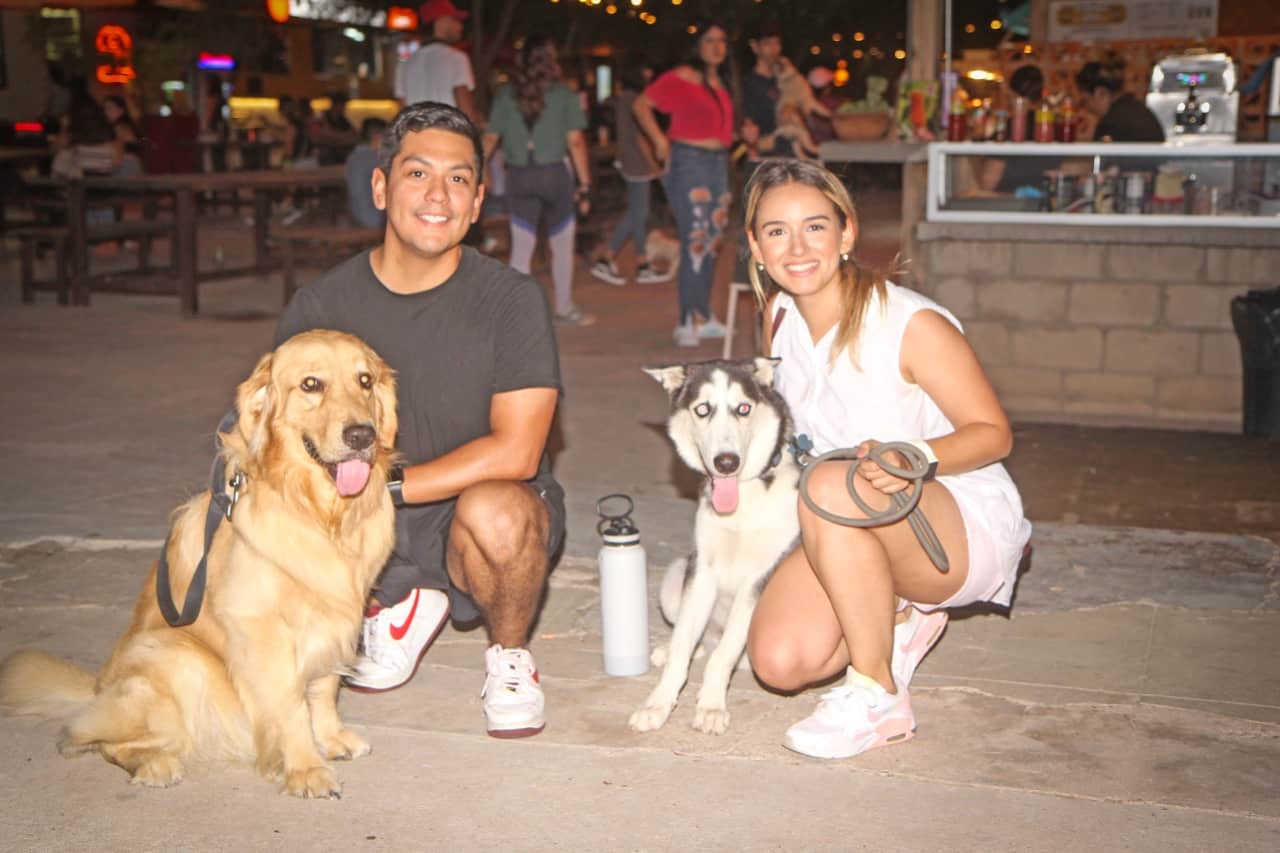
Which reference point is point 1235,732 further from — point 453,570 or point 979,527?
point 453,570

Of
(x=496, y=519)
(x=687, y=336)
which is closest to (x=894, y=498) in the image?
(x=496, y=519)

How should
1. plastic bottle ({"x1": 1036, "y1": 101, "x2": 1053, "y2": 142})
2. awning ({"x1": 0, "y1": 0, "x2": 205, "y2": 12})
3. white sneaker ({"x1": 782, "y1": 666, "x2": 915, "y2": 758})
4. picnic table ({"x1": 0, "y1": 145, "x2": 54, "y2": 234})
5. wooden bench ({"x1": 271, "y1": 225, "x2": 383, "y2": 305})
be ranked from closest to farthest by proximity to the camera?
1. white sneaker ({"x1": 782, "y1": 666, "x2": 915, "y2": 758})
2. plastic bottle ({"x1": 1036, "y1": 101, "x2": 1053, "y2": 142})
3. wooden bench ({"x1": 271, "y1": 225, "x2": 383, "y2": 305})
4. awning ({"x1": 0, "y1": 0, "x2": 205, "y2": 12})
5. picnic table ({"x1": 0, "y1": 145, "x2": 54, "y2": 234})

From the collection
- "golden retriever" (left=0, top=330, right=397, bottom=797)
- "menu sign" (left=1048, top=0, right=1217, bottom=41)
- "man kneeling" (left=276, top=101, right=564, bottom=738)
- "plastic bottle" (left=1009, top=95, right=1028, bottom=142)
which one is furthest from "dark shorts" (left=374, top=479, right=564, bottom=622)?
"menu sign" (left=1048, top=0, right=1217, bottom=41)

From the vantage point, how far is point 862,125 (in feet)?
30.4

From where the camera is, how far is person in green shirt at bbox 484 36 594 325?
10.9 meters

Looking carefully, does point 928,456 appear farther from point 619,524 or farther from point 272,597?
point 272,597

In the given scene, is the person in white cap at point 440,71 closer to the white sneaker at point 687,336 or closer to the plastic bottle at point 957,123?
the white sneaker at point 687,336

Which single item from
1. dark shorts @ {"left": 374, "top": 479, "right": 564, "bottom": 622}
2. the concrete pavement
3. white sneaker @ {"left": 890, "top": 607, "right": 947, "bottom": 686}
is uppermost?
dark shorts @ {"left": 374, "top": 479, "right": 564, "bottom": 622}

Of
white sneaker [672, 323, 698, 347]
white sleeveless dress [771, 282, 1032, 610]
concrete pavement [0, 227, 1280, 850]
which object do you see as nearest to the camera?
concrete pavement [0, 227, 1280, 850]

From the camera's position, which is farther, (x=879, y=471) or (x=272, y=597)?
(x=879, y=471)

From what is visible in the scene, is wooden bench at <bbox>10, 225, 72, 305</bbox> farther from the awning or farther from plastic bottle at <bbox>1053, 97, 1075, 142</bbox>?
plastic bottle at <bbox>1053, 97, 1075, 142</bbox>

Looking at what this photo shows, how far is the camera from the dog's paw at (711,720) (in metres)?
3.81

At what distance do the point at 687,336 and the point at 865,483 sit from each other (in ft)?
21.1

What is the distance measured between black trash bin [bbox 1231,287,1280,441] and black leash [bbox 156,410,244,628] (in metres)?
5.66
